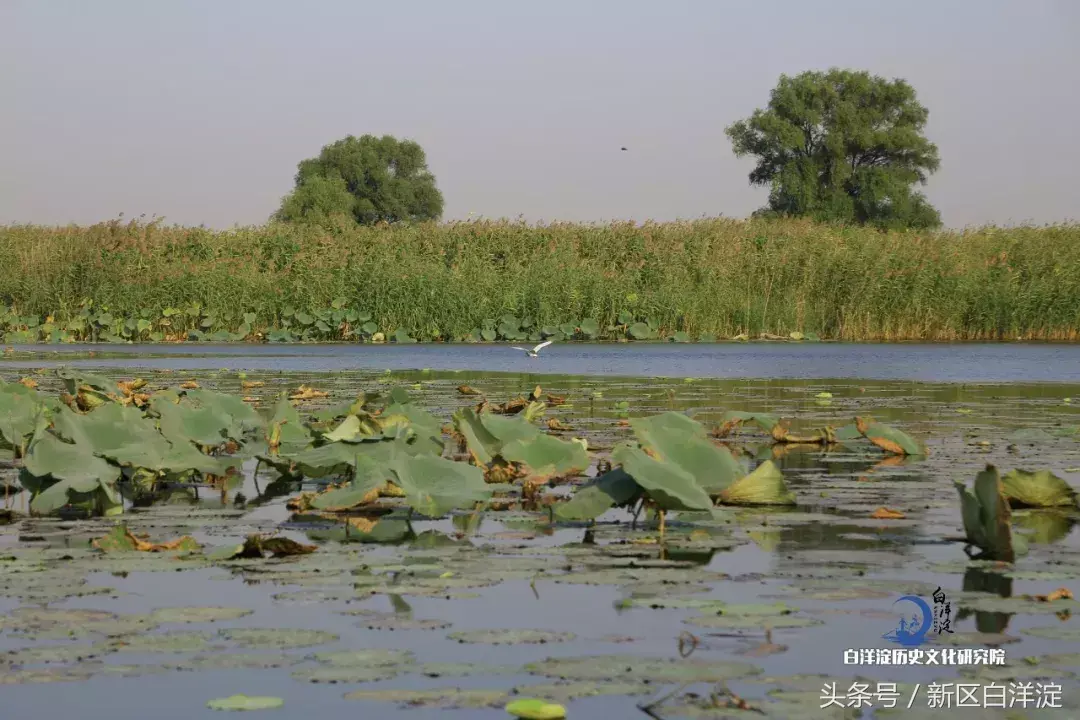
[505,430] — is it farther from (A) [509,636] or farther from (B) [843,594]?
(A) [509,636]

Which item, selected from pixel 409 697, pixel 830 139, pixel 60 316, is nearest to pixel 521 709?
pixel 409 697

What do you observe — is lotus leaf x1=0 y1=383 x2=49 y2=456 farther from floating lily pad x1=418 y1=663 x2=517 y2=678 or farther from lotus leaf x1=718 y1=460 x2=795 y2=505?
floating lily pad x1=418 y1=663 x2=517 y2=678

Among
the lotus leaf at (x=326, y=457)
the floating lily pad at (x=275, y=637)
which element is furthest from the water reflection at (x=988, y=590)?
the lotus leaf at (x=326, y=457)

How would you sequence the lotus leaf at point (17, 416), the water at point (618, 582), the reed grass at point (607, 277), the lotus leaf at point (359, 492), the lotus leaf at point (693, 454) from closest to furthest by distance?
the water at point (618, 582) → the lotus leaf at point (359, 492) → the lotus leaf at point (693, 454) → the lotus leaf at point (17, 416) → the reed grass at point (607, 277)

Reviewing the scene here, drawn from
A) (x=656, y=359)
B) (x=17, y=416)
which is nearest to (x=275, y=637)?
(x=17, y=416)

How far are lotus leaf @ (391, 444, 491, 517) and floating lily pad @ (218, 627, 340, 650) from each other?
1.33 m

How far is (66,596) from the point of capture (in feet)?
9.89

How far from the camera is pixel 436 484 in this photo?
4227 mm

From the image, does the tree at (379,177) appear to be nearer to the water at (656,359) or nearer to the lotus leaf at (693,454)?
the water at (656,359)

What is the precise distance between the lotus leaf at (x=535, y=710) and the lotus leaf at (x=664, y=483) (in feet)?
5.61

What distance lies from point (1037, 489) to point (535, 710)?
269 centimetres

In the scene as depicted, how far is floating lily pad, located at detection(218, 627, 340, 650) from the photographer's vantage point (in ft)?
8.43

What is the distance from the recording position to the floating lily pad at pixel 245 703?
217cm

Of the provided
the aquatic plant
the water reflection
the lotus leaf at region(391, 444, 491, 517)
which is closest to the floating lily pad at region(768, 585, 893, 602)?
the water reflection
